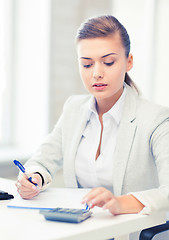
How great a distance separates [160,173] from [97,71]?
19.0 inches

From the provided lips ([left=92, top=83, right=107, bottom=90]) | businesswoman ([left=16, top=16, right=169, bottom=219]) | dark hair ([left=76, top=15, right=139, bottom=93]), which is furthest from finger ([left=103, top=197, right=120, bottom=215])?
dark hair ([left=76, top=15, right=139, bottom=93])

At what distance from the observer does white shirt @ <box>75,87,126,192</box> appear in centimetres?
178

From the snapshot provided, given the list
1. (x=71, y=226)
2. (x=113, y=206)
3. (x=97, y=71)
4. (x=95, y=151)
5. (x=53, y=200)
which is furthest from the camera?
(x=95, y=151)

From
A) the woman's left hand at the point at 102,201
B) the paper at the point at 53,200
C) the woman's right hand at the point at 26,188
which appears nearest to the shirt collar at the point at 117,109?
the paper at the point at 53,200

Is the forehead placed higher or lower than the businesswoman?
higher

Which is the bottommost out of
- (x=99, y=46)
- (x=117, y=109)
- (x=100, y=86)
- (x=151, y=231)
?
(x=151, y=231)

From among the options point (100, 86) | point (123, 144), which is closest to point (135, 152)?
point (123, 144)

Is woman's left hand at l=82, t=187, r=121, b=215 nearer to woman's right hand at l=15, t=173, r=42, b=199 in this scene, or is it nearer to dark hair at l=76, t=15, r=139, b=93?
woman's right hand at l=15, t=173, r=42, b=199

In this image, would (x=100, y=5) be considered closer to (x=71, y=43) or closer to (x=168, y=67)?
(x=71, y=43)

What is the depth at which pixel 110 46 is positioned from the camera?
5.46ft

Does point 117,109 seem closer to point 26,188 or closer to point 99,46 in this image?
point 99,46

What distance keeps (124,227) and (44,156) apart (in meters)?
0.83

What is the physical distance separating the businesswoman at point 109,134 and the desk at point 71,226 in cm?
21

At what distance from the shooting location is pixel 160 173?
1512 millimetres
